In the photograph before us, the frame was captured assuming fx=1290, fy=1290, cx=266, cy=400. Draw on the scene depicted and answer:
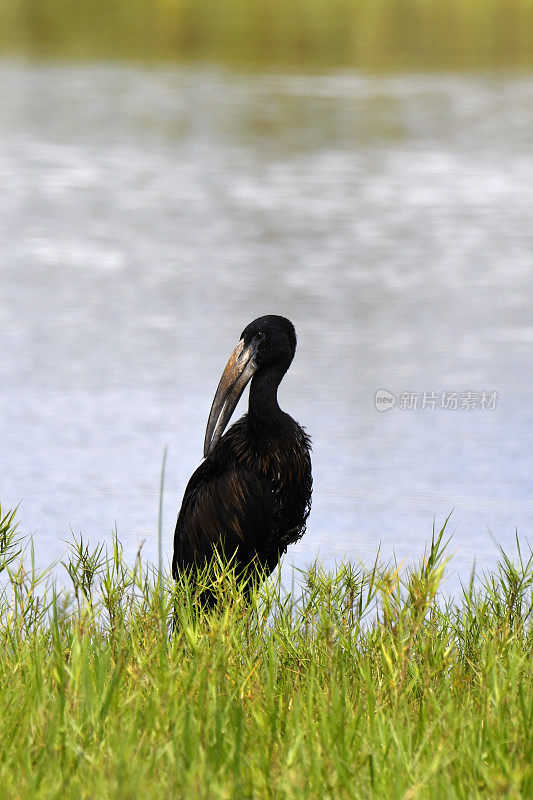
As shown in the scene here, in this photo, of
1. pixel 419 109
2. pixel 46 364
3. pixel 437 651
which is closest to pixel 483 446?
pixel 46 364

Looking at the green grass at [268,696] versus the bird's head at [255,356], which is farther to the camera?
the bird's head at [255,356]

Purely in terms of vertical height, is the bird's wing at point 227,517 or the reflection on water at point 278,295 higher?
the reflection on water at point 278,295

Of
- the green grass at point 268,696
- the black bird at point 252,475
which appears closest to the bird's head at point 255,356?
the black bird at point 252,475

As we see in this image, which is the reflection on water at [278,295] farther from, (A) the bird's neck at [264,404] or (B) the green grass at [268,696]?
(B) the green grass at [268,696]

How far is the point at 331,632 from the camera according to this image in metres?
3.37

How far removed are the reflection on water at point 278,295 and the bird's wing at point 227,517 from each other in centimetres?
50

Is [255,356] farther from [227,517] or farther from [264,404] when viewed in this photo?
[227,517]

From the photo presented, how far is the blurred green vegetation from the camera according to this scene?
21.6 metres

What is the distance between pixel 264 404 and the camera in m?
4.49

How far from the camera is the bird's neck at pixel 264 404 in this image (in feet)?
14.7

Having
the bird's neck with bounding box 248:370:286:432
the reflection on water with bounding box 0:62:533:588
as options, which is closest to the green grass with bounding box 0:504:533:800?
the bird's neck with bounding box 248:370:286:432

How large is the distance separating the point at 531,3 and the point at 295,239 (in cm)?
1746

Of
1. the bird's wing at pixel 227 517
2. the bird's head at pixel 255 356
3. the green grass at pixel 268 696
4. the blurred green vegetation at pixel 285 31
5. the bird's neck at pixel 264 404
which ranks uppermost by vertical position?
the blurred green vegetation at pixel 285 31

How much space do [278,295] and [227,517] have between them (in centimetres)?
454
